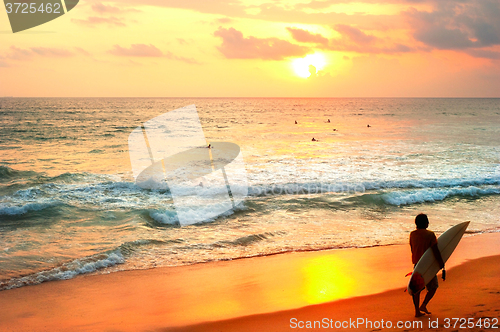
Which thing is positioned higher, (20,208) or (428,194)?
(20,208)

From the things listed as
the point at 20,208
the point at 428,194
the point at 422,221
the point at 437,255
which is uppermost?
the point at 422,221

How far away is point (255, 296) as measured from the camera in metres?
6.06

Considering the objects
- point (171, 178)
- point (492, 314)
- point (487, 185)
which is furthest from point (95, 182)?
point (487, 185)

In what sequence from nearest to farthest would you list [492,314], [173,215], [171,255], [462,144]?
[492,314] → [171,255] → [173,215] → [462,144]

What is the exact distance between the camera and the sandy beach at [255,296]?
204 inches

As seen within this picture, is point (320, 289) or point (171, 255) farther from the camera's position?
point (171, 255)

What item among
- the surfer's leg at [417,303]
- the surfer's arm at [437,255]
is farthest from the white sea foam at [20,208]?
the surfer's arm at [437,255]

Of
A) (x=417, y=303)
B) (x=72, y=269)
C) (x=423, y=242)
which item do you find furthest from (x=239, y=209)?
(x=423, y=242)

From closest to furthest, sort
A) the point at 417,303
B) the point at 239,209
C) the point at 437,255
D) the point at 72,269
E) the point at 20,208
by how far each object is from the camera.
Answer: the point at 437,255
the point at 417,303
the point at 72,269
the point at 20,208
the point at 239,209

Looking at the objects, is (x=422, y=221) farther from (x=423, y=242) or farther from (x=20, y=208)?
(x=20, y=208)

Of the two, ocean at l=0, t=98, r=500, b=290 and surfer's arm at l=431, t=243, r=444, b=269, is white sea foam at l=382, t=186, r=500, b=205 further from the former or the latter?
surfer's arm at l=431, t=243, r=444, b=269

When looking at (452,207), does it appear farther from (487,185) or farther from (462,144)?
(462,144)

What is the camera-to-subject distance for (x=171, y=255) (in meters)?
8.34

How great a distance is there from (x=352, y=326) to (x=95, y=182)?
14.1 metres
